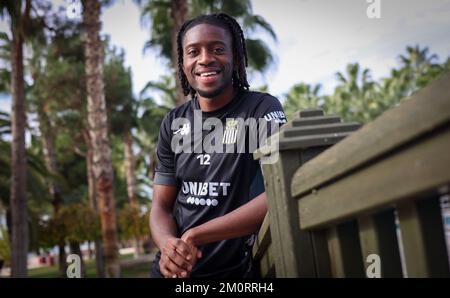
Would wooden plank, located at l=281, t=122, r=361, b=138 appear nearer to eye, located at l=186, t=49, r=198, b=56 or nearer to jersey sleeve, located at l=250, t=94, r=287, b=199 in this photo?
jersey sleeve, located at l=250, t=94, r=287, b=199

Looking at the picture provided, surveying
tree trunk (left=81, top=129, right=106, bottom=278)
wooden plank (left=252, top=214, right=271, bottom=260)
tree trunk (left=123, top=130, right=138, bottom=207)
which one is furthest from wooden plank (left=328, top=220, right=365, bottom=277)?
tree trunk (left=123, top=130, right=138, bottom=207)

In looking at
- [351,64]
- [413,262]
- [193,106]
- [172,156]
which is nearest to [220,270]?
[172,156]

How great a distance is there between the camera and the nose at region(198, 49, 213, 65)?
203 cm

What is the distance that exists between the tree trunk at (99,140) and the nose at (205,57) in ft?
31.7

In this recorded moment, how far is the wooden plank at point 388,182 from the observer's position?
0.71m

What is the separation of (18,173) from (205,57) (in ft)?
35.6

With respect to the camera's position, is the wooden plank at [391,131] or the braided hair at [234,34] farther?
the braided hair at [234,34]

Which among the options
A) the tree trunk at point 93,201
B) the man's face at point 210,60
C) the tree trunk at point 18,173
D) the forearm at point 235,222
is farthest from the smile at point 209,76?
the tree trunk at point 93,201

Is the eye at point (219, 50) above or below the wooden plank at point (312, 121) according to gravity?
above

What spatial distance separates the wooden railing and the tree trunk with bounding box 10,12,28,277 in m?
11.4

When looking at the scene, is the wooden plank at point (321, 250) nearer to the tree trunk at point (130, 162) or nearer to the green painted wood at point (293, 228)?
the green painted wood at point (293, 228)
